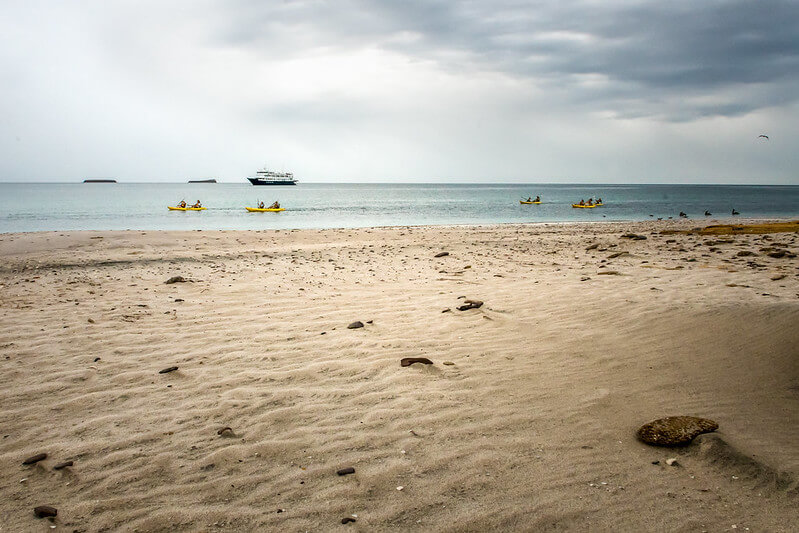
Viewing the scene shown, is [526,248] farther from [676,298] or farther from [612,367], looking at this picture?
[612,367]

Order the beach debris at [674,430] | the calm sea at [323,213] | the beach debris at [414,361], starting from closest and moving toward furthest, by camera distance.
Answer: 1. the beach debris at [674,430]
2. the beach debris at [414,361]
3. the calm sea at [323,213]

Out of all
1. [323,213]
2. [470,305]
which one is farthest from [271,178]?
[470,305]

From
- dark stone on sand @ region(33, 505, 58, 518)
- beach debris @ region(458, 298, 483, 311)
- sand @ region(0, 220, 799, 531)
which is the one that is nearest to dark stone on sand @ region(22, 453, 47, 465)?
sand @ region(0, 220, 799, 531)

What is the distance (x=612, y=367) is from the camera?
4.79 m

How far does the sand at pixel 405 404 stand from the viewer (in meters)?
2.80

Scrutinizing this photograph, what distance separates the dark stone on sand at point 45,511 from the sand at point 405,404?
0.06m

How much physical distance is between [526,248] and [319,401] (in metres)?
11.3

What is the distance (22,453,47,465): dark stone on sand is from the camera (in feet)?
10.7

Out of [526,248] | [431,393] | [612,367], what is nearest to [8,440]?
[431,393]


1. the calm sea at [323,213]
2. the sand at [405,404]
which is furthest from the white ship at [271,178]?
the sand at [405,404]

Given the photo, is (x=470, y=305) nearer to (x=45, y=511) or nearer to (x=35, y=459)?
(x=35, y=459)

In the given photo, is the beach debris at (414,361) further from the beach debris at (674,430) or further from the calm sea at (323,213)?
the calm sea at (323,213)

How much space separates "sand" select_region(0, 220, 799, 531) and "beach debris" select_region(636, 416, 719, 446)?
89 millimetres

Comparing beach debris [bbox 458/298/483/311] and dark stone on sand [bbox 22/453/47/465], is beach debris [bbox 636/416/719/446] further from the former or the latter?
dark stone on sand [bbox 22/453/47/465]
